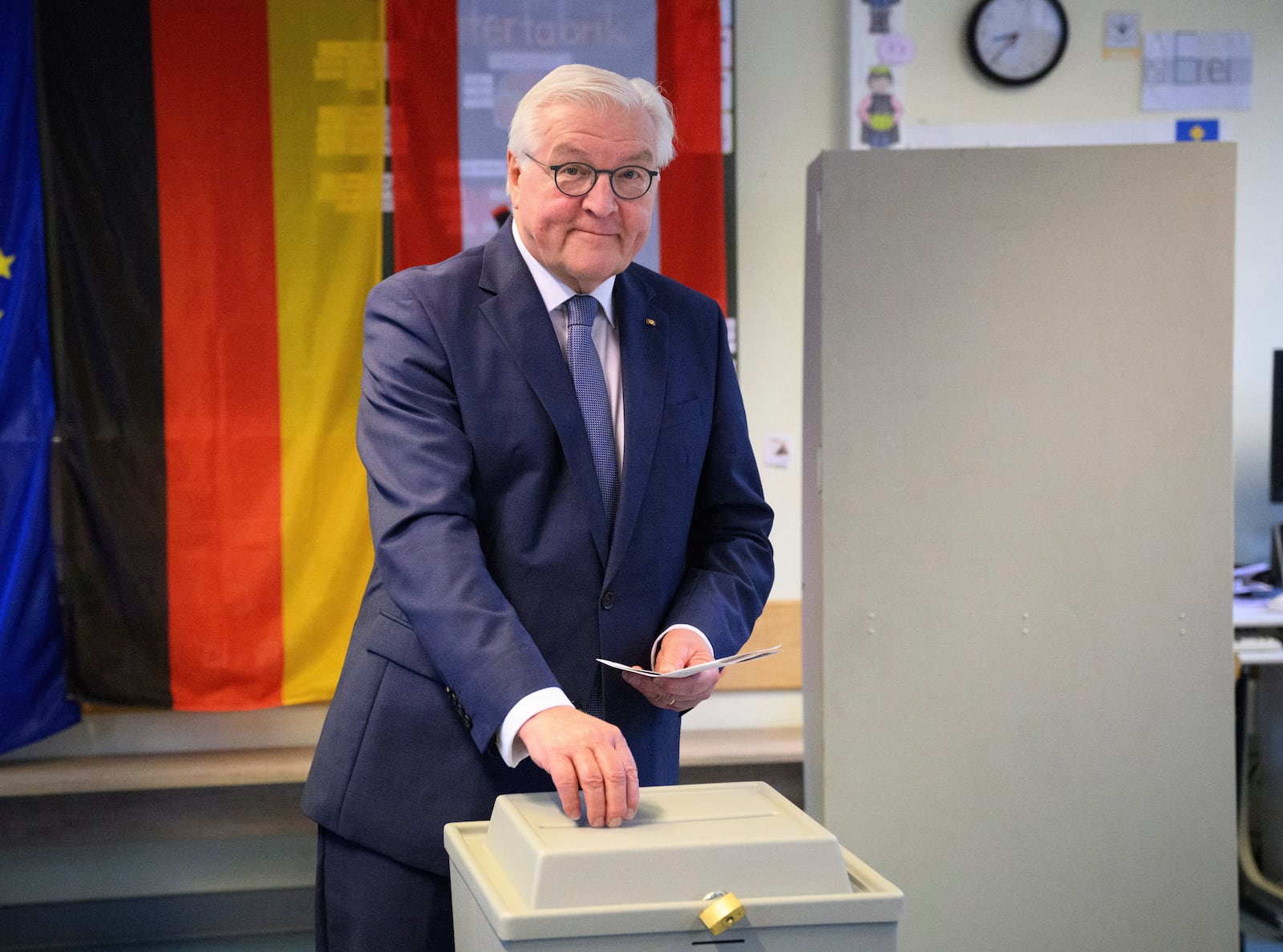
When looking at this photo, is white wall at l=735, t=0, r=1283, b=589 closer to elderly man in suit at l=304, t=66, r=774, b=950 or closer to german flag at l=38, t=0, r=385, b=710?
german flag at l=38, t=0, r=385, b=710

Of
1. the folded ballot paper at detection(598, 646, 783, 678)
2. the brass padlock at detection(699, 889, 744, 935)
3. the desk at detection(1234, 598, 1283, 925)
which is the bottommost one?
the desk at detection(1234, 598, 1283, 925)

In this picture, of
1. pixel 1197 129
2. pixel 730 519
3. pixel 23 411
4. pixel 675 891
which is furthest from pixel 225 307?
pixel 1197 129

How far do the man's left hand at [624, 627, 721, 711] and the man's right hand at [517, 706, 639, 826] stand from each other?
20cm

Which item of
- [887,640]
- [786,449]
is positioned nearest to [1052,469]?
[887,640]

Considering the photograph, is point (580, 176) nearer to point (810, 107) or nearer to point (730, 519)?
point (730, 519)

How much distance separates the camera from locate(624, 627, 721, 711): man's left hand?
1295 mm

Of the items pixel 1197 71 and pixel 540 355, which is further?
pixel 1197 71

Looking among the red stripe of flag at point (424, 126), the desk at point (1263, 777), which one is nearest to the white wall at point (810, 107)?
the red stripe of flag at point (424, 126)

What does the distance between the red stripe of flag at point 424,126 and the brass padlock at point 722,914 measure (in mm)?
2574

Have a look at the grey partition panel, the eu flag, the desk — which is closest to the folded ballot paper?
the grey partition panel

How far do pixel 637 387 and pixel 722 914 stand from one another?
64cm

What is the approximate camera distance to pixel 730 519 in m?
1.53

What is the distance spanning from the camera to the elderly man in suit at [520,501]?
51.8 inches

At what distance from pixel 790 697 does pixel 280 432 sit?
1.67m
